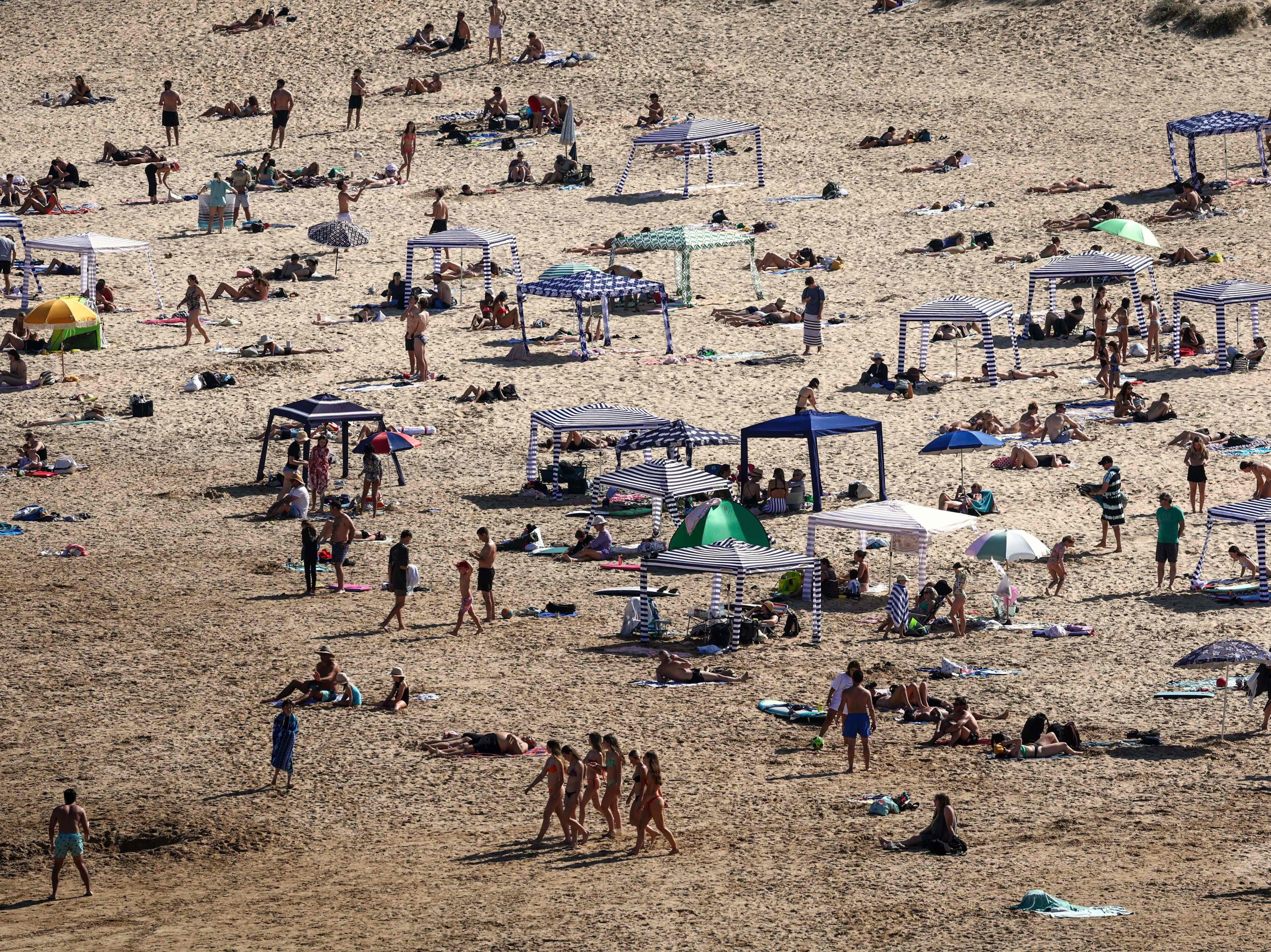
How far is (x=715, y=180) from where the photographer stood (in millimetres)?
47219

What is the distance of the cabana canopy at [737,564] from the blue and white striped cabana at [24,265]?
19250 millimetres

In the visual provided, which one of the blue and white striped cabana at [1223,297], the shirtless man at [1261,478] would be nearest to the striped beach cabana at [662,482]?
the shirtless man at [1261,478]

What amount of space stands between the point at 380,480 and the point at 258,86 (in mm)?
27106

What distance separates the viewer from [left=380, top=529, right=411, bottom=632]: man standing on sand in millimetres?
24078

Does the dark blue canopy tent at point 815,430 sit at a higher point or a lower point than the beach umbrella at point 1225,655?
higher

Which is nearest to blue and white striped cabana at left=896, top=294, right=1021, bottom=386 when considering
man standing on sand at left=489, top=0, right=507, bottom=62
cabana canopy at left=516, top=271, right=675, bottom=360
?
cabana canopy at left=516, top=271, right=675, bottom=360

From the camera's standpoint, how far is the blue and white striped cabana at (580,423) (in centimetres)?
2989

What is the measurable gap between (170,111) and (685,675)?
31.0 meters

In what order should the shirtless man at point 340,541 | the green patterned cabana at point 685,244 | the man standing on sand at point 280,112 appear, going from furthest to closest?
the man standing on sand at point 280,112 → the green patterned cabana at point 685,244 → the shirtless man at point 340,541

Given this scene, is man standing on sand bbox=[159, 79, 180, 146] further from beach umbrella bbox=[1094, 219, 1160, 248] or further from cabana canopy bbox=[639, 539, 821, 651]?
cabana canopy bbox=[639, 539, 821, 651]

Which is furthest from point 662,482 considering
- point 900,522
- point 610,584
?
point 900,522

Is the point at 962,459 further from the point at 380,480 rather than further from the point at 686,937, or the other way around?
the point at 686,937

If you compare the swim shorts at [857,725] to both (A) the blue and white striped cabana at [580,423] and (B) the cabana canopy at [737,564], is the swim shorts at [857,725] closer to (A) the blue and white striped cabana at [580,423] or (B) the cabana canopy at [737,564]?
(B) the cabana canopy at [737,564]

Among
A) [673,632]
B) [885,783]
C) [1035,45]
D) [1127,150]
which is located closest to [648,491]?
[673,632]
